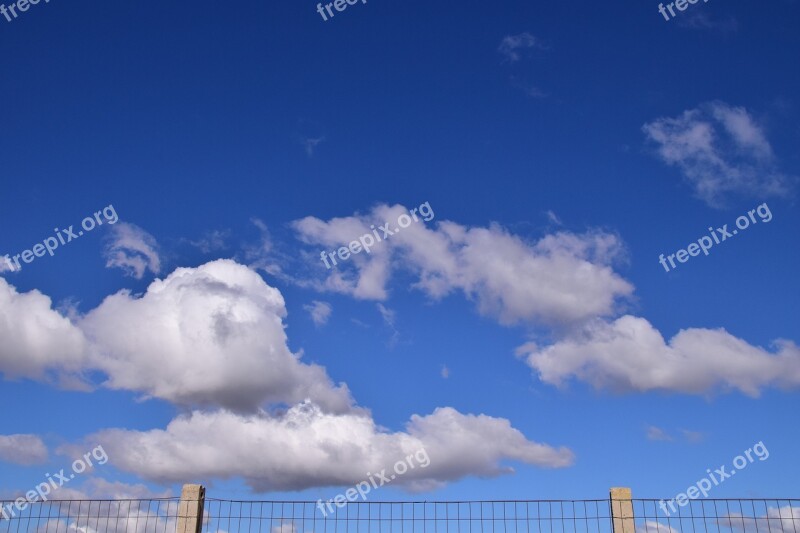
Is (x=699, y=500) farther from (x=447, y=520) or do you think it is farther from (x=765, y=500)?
(x=447, y=520)

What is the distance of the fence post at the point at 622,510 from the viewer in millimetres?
13328

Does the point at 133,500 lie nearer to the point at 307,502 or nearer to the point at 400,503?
the point at 307,502

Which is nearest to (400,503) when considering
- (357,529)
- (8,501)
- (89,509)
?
(357,529)

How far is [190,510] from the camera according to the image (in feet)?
44.8

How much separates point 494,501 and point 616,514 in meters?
2.09

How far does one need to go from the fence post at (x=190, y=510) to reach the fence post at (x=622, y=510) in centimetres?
708

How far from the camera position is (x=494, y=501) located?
13.4 meters

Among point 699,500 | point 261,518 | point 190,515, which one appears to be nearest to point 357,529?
point 261,518

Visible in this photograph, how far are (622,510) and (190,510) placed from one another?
7390 mm

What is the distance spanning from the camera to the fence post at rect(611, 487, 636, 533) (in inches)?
525

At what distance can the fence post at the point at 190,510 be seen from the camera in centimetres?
1355

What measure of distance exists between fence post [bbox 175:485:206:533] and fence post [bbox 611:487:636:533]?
708 centimetres

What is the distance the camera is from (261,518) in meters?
13.4

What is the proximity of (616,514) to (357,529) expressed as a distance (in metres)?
4.39
